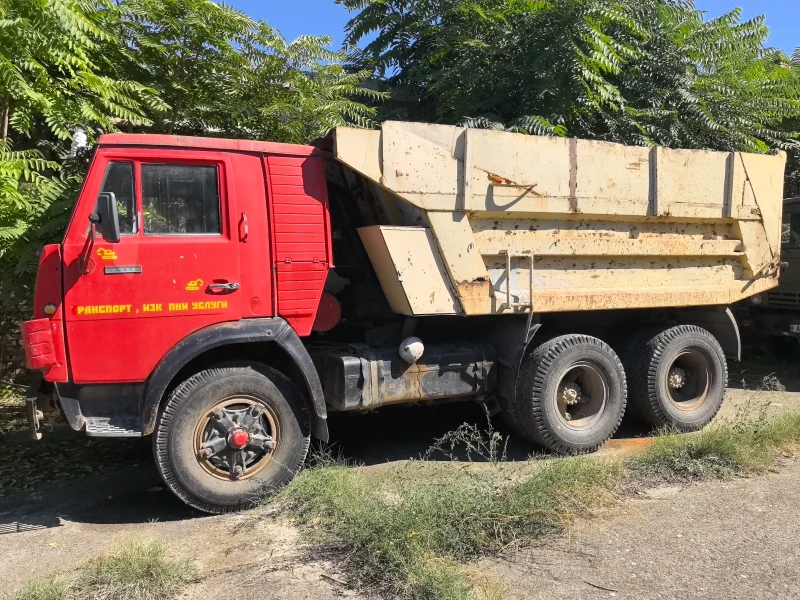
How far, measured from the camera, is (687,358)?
6672mm

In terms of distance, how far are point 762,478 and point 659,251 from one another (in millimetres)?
2146

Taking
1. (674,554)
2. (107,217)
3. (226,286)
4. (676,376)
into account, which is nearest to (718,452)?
(676,376)

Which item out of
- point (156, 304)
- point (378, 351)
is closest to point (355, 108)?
point (378, 351)

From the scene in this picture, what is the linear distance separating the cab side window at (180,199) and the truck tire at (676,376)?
410cm

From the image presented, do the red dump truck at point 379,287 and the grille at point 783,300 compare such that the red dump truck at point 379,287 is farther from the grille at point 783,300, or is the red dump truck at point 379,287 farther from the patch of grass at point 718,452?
the grille at point 783,300

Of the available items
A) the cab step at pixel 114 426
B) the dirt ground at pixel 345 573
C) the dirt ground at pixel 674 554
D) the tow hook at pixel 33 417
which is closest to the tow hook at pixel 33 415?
the tow hook at pixel 33 417

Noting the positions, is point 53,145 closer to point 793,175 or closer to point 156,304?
point 156,304

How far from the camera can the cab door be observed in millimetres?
4395

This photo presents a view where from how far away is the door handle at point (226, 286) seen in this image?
468cm

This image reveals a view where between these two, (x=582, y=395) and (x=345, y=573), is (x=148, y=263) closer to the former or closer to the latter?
(x=345, y=573)

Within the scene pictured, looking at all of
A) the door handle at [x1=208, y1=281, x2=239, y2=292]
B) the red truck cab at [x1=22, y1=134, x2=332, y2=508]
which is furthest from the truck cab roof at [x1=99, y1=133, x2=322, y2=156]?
the door handle at [x1=208, y1=281, x2=239, y2=292]

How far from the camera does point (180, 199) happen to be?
469cm

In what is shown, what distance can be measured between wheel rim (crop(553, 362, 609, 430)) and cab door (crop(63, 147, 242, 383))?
2986 millimetres

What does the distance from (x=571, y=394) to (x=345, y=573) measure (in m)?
3.02
